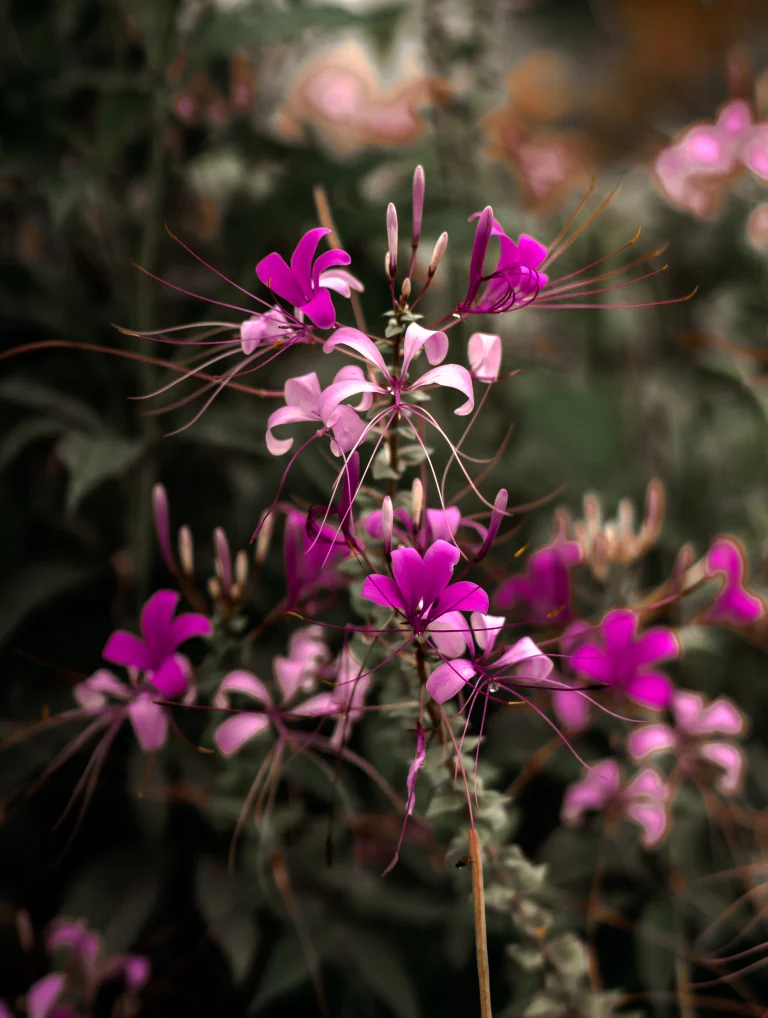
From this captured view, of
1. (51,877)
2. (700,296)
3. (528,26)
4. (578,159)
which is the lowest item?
(51,877)

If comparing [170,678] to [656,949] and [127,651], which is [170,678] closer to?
[127,651]

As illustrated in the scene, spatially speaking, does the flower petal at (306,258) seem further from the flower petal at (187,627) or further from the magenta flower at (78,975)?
the magenta flower at (78,975)

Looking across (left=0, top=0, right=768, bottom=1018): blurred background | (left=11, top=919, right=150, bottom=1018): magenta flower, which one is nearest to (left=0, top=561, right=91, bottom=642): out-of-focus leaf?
(left=0, top=0, right=768, bottom=1018): blurred background

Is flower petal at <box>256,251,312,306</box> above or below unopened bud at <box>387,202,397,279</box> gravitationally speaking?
below

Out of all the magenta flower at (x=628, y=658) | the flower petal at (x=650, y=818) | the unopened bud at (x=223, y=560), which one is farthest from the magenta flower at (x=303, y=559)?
the flower petal at (x=650, y=818)

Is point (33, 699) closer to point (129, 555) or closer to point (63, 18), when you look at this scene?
point (129, 555)

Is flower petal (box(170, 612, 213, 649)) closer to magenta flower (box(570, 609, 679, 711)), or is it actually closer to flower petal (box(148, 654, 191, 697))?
flower petal (box(148, 654, 191, 697))

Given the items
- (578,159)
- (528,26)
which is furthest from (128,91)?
(528,26)

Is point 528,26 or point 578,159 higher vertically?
point 528,26
